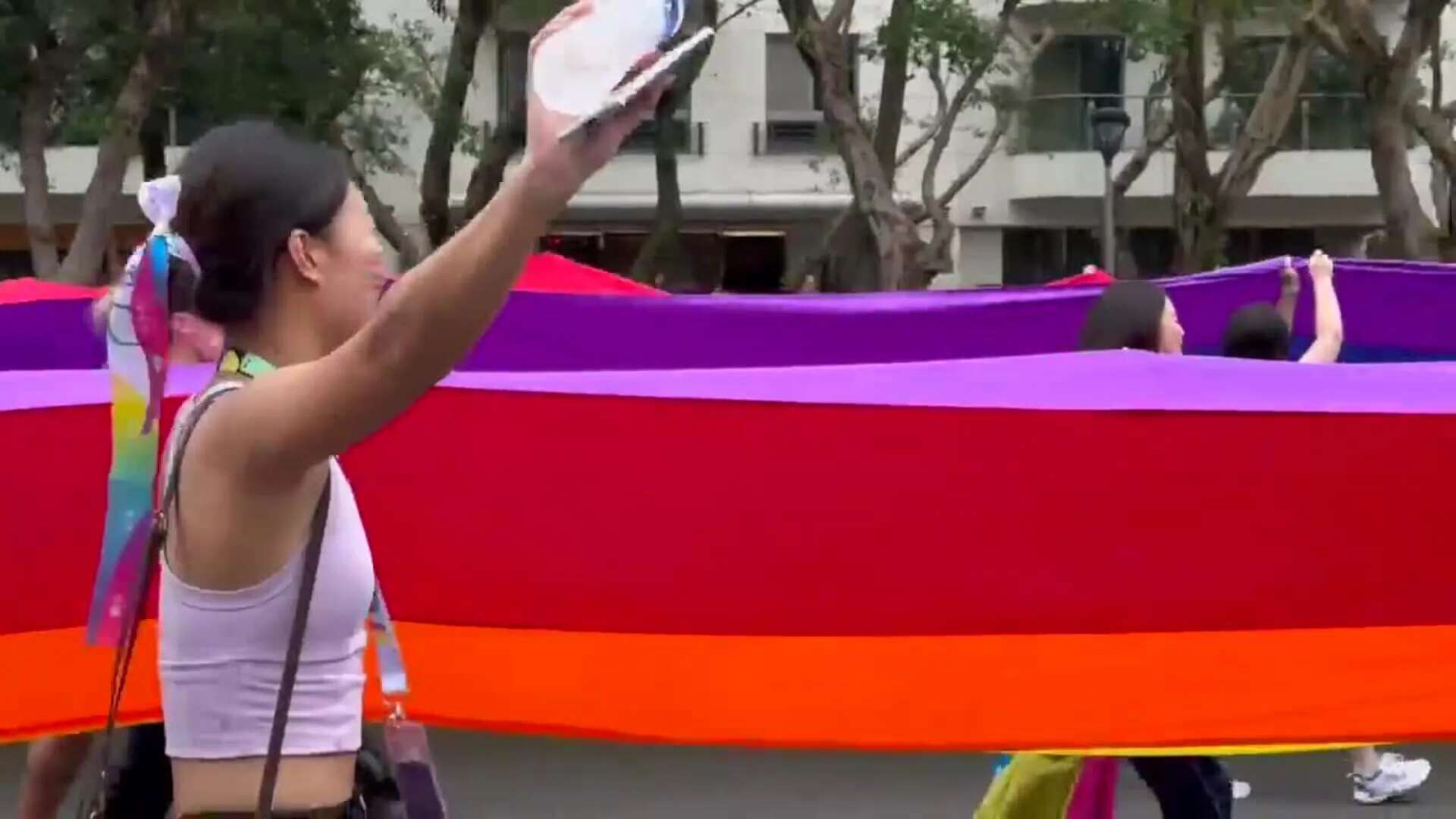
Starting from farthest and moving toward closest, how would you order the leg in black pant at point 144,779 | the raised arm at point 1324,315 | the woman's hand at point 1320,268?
the woman's hand at point 1320,268
the raised arm at point 1324,315
the leg in black pant at point 144,779

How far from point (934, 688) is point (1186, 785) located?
73 cm

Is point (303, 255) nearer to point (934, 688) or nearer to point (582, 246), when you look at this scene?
point (934, 688)

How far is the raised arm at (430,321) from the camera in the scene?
1.85 metres

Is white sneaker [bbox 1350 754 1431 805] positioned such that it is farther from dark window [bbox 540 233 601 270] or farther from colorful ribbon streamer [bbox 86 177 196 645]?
dark window [bbox 540 233 601 270]

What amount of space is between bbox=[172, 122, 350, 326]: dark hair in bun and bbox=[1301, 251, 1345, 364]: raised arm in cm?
402

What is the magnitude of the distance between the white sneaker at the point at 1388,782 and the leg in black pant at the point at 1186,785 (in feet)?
7.93

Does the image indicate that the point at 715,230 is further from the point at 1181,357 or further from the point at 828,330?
the point at 1181,357

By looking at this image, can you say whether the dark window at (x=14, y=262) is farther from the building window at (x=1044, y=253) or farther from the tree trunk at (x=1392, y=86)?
the tree trunk at (x=1392, y=86)

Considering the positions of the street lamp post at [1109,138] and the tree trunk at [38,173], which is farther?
the street lamp post at [1109,138]

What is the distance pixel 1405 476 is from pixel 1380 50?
1119 centimetres

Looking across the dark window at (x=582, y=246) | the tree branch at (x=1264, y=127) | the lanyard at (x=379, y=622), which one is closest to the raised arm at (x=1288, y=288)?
the lanyard at (x=379, y=622)

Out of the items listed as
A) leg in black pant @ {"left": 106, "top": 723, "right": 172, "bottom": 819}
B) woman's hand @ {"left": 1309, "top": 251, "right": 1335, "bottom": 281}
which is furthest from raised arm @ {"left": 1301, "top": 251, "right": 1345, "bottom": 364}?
leg in black pant @ {"left": 106, "top": 723, "right": 172, "bottom": 819}

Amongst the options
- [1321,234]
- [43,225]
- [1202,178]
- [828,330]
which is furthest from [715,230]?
[828,330]

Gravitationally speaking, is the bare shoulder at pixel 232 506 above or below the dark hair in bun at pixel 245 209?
below
